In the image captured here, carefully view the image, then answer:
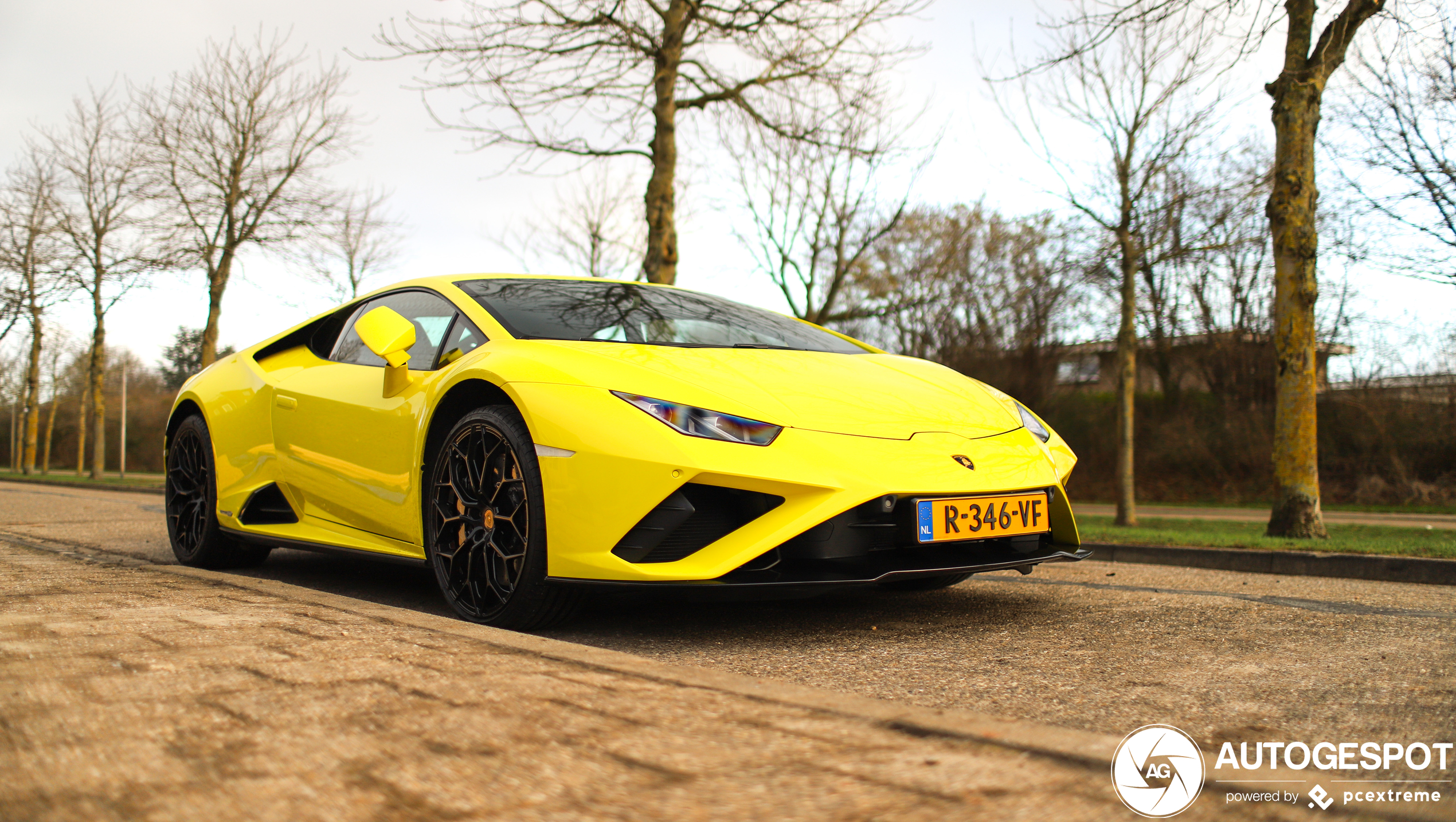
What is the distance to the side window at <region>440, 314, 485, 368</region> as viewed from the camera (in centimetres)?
344

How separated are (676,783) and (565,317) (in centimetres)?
238

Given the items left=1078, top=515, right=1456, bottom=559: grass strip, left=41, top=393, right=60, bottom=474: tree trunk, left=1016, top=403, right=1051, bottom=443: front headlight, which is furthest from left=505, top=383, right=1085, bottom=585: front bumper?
left=41, top=393, right=60, bottom=474: tree trunk

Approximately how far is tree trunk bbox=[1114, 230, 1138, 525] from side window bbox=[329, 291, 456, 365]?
33.2 ft

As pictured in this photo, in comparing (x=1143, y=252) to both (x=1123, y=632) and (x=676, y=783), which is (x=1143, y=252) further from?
(x=676, y=783)

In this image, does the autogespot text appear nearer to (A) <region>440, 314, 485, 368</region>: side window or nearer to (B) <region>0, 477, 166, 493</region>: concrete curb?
(A) <region>440, 314, 485, 368</region>: side window

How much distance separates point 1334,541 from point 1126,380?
19.0 feet

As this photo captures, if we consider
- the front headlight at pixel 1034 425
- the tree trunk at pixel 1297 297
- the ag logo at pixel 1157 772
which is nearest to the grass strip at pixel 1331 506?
the tree trunk at pixel 1297 297

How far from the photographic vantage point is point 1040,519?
3.15 meters

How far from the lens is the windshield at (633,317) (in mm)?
3492

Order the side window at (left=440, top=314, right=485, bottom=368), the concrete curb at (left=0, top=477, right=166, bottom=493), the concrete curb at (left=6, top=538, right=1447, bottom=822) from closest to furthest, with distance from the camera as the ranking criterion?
the concrete curb at (left=6, top=538, right=1447, bottom=822) → the side window at (left=440, top=314, right=485, bottom=368) → the concrete curb at (left=0, top=477, right=166, bottom=493)

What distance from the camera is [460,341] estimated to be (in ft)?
11.6

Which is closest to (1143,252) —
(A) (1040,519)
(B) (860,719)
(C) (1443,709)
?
(A) (1040,519)

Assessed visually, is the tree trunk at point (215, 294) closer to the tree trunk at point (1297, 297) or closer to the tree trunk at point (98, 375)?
the tree trunk at point (98, 375)

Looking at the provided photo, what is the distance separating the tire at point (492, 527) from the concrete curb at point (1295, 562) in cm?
325
